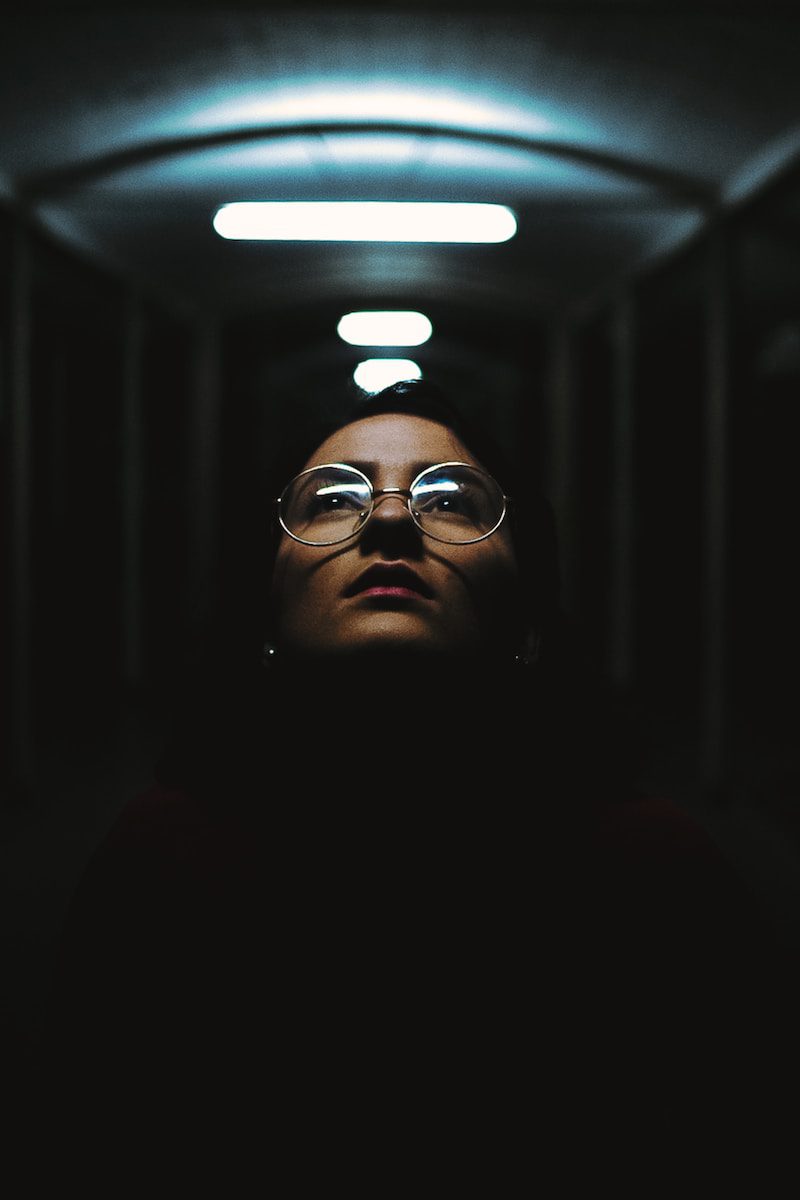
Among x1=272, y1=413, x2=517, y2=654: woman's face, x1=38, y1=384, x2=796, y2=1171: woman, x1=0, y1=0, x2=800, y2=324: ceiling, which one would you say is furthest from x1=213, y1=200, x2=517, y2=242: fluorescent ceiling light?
x1=38, y1=384, x2=796, y2=1171: woman

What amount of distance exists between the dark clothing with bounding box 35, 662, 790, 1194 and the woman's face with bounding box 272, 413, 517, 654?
7 centimetres

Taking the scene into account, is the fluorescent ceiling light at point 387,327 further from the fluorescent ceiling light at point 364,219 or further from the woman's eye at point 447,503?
the woman's eye at point 447,503

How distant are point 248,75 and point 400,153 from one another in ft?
3.61

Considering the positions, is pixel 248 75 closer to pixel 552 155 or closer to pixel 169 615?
pixel 552 155

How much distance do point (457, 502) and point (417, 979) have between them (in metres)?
0.57

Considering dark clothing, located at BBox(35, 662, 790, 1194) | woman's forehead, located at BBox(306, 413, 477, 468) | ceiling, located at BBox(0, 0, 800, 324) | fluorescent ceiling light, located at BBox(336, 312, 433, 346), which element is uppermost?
ceiling, located at BBox(0, 0, 800, 324)

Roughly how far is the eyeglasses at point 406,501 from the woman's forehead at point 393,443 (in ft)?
0.08

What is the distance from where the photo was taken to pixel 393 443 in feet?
4.46

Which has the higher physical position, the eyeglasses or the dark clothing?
the eyeglasses

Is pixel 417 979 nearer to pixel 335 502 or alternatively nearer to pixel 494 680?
pixel 494 680

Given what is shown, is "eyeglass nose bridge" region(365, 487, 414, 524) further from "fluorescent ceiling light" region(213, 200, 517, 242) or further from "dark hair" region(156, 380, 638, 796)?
"fluorescent ceiling light" region(213, 200, 517, 242)

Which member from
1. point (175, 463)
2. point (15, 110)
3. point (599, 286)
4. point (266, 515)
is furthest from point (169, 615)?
point (266, 515)

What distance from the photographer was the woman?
1083mm

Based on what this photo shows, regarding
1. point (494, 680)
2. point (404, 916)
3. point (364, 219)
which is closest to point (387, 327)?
point (364, 219)
